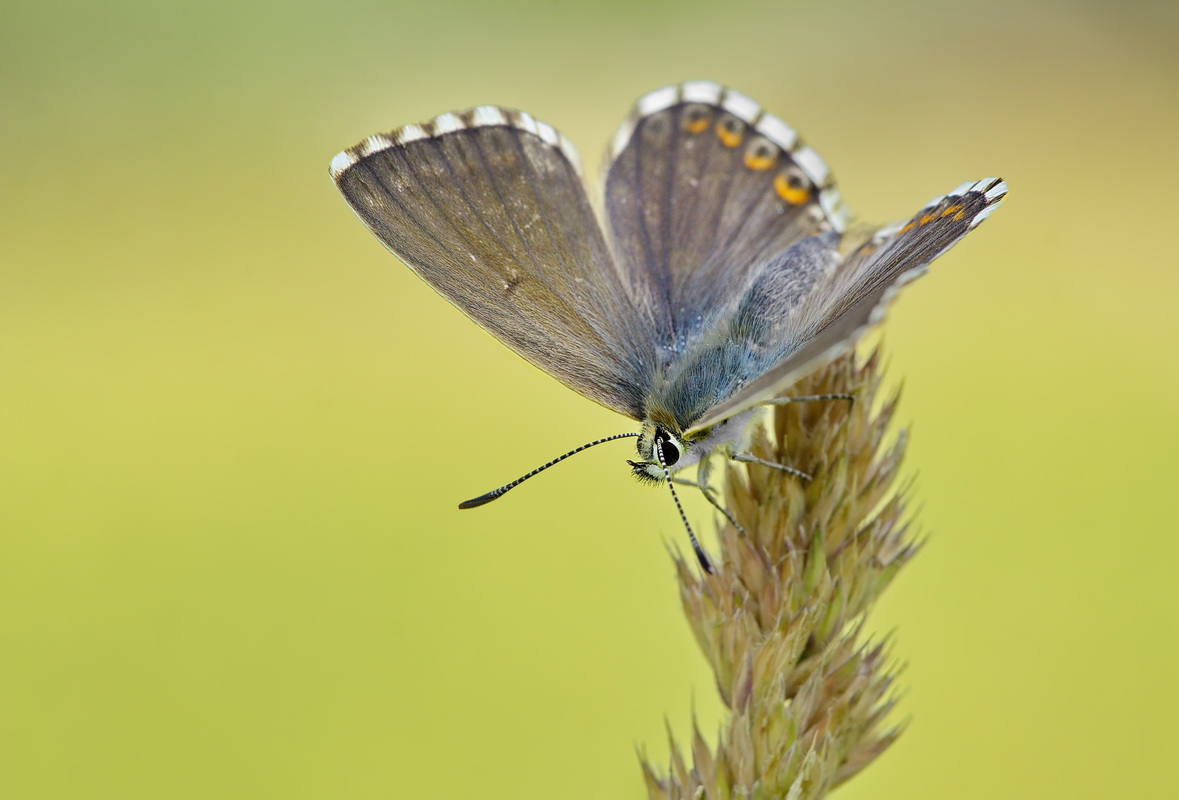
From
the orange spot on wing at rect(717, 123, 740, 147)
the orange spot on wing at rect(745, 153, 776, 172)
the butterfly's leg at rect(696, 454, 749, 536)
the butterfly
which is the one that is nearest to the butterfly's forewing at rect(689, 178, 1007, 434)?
the butterfly

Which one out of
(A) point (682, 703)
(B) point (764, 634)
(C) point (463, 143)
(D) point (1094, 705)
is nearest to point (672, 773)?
(B) point (764, 634)

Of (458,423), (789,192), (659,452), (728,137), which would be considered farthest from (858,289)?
(458,423)

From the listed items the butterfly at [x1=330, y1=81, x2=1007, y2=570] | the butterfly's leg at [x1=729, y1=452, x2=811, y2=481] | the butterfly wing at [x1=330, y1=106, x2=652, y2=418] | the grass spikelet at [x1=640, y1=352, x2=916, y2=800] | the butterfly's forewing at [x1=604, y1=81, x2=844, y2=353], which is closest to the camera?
the grass spikelet at [x1=640, y1=352, x2=916, y2=800]

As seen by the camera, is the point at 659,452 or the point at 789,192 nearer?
the point at 659,452

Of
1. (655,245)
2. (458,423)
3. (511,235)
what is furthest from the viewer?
(458,423)

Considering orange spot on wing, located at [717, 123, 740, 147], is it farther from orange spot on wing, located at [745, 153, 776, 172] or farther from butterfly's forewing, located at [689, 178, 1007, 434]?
butterfly's forewing, located at [689, 178, 1007, 434]

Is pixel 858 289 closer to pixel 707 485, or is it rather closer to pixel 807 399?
pixel 807 399

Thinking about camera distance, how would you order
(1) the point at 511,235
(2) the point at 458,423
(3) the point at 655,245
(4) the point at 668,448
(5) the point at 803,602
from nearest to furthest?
1. (5) the point at 803,602
2. (4) the point at 668,448
3. (1) the point at 511,235
4. (3) the point at 655,245
5. (2) the point at 458,423
